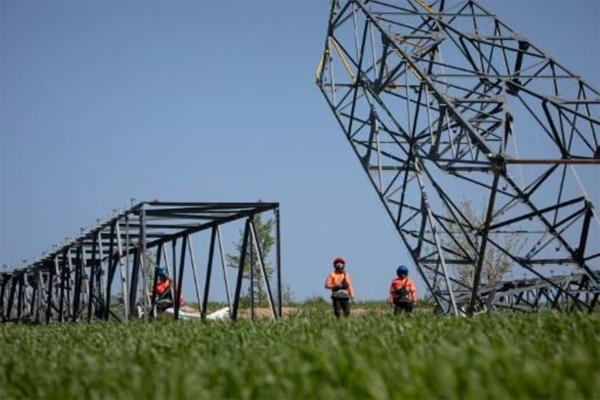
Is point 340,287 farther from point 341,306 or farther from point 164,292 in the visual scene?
point 164,292

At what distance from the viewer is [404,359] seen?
19.2 ft

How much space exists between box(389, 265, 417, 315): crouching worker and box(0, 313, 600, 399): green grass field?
1076cm

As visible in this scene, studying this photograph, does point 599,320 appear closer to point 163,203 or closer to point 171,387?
point 171,387

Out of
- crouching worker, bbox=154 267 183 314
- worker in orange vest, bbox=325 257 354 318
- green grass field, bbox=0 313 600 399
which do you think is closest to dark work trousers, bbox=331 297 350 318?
worker in orange vest, bbox=325 257 354 318

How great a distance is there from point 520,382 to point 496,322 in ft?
17.7

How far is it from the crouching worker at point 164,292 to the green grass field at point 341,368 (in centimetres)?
1451

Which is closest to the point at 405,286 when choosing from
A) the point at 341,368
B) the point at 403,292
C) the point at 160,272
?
the point at 403,292

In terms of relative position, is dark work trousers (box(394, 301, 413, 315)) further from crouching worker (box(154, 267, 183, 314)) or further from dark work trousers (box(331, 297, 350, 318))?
crouching worker (box(154, 267, 183, 314))

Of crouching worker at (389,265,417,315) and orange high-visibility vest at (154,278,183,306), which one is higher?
orange high-visibility vest at (154,278,183,306)

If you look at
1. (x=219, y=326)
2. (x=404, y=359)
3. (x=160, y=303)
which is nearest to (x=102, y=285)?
(x=160, y=303)

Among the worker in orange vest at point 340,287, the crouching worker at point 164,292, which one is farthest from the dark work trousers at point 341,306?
the crouching worker at point 164,292

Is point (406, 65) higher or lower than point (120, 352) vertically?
higher

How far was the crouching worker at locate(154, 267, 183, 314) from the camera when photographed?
23594 mm

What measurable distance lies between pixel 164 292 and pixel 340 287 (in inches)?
249
